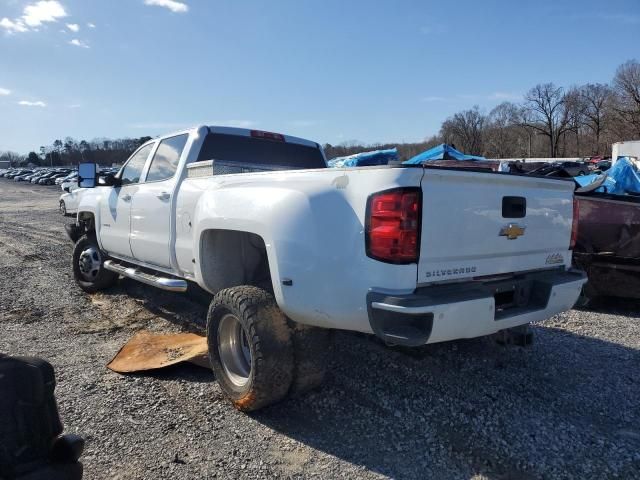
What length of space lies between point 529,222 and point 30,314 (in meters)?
5.66

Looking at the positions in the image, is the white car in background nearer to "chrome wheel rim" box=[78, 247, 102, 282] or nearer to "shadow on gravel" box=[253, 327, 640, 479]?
"chrome wheel rim" box=[78, 247, 102, 282]

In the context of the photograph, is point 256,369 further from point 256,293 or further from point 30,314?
point 30,314

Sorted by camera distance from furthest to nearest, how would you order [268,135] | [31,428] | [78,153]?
1. [78,153]
2. [268,135]
3. [31,428]

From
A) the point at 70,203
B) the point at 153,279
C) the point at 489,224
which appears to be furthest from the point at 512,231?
the point at 70,203

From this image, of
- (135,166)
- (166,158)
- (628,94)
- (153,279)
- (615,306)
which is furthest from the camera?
(628,94)

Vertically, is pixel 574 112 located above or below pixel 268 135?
above

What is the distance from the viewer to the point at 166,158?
5242mm

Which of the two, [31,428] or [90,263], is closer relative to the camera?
[31,428]

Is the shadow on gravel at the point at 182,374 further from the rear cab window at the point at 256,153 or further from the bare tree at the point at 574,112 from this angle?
the bare tree at the point at 574,112

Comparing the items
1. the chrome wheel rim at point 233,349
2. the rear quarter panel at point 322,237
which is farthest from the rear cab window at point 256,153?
the chrome wheel rim at point 233,349

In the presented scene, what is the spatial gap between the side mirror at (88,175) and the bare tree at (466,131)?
257 feet

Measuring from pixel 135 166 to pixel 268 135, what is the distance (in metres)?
1.74

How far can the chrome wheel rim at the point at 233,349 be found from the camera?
3.75 m

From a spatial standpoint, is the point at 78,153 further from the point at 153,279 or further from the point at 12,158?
the point at 153,279
